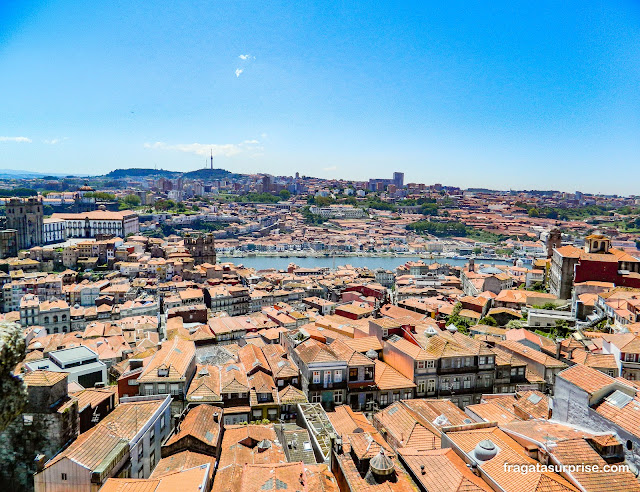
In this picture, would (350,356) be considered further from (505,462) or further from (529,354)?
(529,354)

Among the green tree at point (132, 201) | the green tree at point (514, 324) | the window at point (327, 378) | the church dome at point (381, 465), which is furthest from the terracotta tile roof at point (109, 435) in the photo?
the green tree at point (132, 201)

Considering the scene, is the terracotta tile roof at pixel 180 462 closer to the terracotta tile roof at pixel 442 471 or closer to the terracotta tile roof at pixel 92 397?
the terracotta tile roof at pixel 92 397

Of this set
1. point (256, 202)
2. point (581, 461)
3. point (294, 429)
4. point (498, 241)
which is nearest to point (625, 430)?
point (581, 461)

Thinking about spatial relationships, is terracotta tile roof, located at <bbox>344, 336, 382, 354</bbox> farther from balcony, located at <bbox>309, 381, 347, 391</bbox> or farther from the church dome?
the church dome

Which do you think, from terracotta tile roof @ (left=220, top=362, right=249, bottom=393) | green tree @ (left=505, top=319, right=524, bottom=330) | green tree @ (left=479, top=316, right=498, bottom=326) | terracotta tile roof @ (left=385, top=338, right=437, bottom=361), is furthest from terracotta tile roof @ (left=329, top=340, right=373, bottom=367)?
green tree @ (left=479, top=316, right=498, bottom=326)

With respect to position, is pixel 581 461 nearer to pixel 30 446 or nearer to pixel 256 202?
pixel 30 446

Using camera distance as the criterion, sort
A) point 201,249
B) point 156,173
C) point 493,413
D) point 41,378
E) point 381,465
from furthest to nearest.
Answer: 1. point 156,173
2. point 201,249
3. point 493,413
4. point 41,378
5. point 381,465

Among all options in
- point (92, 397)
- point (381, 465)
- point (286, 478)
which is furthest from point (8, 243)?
point (381, 465)
